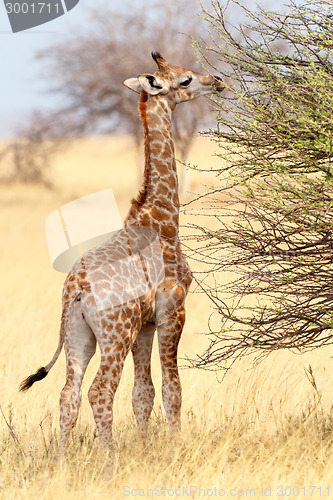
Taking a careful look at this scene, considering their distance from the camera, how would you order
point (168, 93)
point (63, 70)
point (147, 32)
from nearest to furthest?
point (168, 93), point (147, 32), point (63, 70)

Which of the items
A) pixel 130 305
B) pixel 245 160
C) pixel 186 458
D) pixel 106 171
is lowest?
pixel 186 458

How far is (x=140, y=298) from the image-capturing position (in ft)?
17.4

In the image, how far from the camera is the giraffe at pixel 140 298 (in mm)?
5117

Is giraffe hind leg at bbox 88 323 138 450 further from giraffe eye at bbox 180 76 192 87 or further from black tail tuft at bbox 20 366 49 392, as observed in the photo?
giraffe eye at bbox 180 76 192 87

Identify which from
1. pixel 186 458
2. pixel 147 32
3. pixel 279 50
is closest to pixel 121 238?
pixel 186 458

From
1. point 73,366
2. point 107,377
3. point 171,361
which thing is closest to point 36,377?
point 73,366

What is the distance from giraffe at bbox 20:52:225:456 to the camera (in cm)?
512

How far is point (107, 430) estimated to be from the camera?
16.9 feet

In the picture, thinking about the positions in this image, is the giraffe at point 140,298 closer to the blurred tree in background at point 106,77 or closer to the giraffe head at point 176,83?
the giraffe head at point 176,83

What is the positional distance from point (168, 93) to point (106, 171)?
36.8 m

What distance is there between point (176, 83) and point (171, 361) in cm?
236

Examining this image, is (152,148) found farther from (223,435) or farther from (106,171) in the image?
(106,171)

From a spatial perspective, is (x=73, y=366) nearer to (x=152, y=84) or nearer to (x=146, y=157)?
(x=146, y=157)

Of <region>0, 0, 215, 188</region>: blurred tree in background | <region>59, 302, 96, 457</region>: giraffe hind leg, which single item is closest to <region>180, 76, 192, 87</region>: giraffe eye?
<region>59, 302, 96, 457</region>: giraffe hind leg
